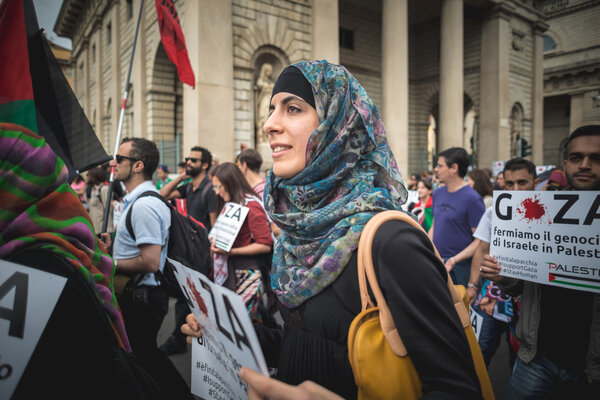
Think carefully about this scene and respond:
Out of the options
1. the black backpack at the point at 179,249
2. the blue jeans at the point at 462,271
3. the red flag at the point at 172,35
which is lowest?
the blue jeans at the point at 462,271

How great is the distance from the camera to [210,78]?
10.6 meters

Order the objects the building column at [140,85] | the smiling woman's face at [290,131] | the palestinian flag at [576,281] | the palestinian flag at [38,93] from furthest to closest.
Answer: the building column at [140,85] → the palestinian flag at [576,281] → the palestinian flag at [38,93] → the smiling woman's face at [290,131]

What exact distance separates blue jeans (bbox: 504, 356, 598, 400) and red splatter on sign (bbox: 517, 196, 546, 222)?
2.53ft

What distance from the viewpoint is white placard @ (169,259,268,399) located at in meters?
0.90

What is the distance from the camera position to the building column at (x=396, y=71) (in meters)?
14.7

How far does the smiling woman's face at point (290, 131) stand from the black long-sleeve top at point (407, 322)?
1.44 ft

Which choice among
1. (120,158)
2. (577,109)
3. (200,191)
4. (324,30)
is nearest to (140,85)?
(324,30)

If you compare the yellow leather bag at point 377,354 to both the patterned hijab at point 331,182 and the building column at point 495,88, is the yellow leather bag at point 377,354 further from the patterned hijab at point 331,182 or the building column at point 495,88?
the building column at point 495,88

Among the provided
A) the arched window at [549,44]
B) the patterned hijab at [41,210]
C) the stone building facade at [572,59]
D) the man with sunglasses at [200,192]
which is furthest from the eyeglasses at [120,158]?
the arched window at [549,44]

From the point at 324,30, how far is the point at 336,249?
44.5 ft

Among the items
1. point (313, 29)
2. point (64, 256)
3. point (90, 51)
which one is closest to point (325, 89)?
point (64, 256)

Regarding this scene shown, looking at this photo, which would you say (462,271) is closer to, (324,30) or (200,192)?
(200,192)

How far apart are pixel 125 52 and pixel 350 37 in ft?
39.3

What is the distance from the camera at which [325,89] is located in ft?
4.47
